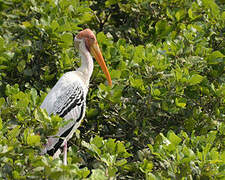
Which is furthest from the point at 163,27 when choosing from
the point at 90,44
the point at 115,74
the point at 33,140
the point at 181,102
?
the point at 33,140

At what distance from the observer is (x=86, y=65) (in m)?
5.24

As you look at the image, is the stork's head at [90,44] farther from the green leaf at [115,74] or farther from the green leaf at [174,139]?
the green leaf at [174,139]

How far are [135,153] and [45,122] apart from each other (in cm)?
176

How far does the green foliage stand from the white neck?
0.15 meters

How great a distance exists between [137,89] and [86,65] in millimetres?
647

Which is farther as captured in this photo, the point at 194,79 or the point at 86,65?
the point at 86,65

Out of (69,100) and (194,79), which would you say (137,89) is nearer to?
(194,79)

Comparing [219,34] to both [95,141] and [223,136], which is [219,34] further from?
[95,141]

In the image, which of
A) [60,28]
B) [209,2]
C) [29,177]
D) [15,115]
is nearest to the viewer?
[29,177]

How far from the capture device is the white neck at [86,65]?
204 inches

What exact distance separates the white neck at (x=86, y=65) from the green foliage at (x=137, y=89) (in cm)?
15

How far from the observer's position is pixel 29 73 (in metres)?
5.35

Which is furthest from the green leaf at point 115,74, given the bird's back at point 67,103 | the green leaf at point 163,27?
the green leaf at point 163,27

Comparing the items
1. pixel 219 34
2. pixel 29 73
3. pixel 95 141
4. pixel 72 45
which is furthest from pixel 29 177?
pixel 219 34
